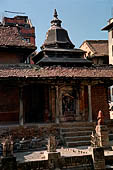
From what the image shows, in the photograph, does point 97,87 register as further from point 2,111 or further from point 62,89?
point 2,111

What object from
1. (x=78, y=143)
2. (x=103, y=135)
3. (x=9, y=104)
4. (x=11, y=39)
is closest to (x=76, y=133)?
(x=78, y=143)

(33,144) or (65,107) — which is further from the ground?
(65,107)

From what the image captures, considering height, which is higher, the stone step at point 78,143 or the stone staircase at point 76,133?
the stone staircase at point 76,133

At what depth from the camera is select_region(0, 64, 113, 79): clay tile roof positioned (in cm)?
1559

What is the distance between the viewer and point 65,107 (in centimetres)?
1789

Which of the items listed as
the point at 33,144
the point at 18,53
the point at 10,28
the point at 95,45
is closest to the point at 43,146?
the point at 33,144

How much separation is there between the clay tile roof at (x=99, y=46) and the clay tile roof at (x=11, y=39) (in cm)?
1837

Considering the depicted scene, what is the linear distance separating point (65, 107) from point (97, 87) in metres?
3.18

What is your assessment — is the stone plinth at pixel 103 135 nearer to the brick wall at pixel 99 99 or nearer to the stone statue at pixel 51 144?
the stone statue at pixel 51 144

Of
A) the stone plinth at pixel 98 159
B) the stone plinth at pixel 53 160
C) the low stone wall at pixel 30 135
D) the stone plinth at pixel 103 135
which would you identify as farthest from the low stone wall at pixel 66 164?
the low stone wall at pixel 30 135

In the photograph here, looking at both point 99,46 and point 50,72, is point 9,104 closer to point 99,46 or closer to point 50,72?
point 50,72

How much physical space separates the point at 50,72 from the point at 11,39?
5705 millimetres

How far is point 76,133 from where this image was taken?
15242 millimetres

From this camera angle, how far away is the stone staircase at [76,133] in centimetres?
1433
